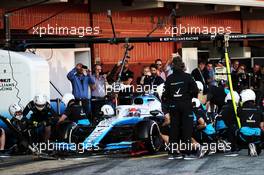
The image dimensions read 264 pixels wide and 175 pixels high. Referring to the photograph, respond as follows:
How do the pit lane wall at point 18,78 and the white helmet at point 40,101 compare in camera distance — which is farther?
the pit lane wall at point 18,78

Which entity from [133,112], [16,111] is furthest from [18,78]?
[133,112]

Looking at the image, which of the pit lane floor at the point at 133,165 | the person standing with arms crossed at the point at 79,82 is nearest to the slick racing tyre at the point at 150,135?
the pit lane floor at the point at 133,165

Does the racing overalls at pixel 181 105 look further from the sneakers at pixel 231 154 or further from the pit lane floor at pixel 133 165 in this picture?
the sneakers at pixel 231 154

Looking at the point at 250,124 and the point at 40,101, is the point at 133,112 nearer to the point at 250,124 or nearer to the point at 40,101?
the point at 40,101

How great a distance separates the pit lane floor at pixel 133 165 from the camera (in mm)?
11680

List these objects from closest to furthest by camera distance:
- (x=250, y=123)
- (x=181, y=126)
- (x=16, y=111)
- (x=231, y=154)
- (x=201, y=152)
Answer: (x=181, y=126), (x=201, y=152), (x=250, y=123), (x=231, y=154), (x=16, y=111)

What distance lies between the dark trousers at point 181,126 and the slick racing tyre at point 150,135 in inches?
22.1

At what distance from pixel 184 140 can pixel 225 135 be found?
49.6 inches

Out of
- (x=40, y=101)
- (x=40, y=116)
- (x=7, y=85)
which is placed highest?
(x=7, y=85)

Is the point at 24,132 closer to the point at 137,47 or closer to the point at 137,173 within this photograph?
the point at 137,173

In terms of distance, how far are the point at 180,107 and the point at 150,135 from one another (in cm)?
95

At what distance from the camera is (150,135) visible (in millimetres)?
13883

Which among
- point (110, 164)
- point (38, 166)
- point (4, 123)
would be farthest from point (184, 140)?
point (4, 123)

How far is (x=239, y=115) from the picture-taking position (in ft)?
45.1
